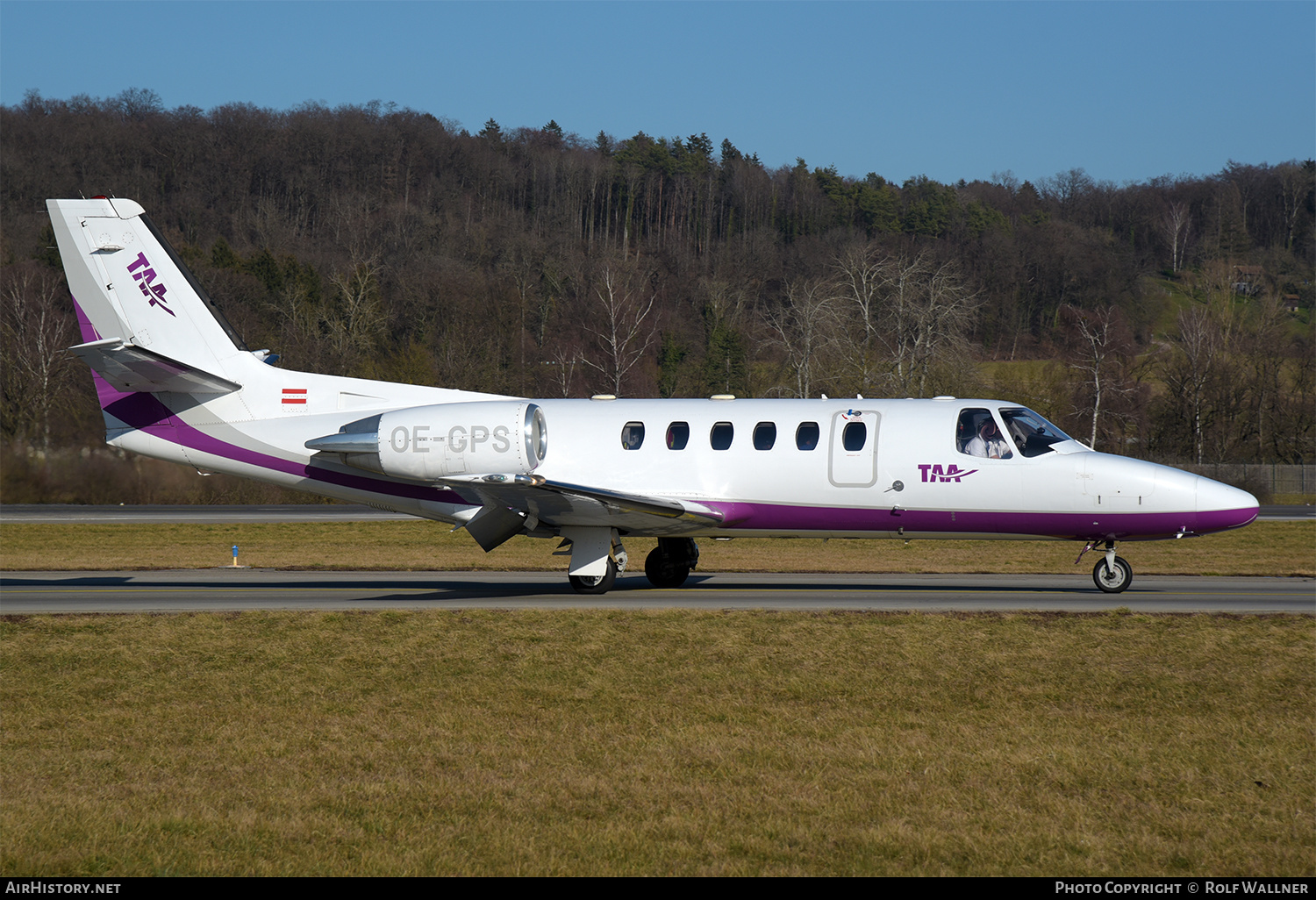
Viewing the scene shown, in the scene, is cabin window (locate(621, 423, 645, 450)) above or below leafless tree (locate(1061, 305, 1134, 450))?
below

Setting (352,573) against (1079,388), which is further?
(1079,388)

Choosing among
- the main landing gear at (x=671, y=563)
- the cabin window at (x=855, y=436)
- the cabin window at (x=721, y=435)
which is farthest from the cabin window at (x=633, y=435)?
the cabin window at (x=855, y=436)

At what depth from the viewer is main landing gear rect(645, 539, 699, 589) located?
21156mm

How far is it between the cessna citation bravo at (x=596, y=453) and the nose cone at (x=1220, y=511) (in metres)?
0.03

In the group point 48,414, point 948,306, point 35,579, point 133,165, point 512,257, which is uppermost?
point 133,165

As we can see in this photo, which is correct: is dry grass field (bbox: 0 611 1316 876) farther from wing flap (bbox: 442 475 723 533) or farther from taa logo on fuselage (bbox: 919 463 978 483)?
taa logo on fuselage (bbox: 919 463 978 483)

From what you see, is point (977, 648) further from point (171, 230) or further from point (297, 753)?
point (171, 230)

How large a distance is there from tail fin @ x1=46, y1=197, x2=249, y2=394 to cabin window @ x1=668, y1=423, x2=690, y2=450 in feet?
25.7

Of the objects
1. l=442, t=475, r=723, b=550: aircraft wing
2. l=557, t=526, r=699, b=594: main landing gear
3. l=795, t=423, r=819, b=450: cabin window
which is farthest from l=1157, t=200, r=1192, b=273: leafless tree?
l=557, t=526, r=699, b=594: main landing gear

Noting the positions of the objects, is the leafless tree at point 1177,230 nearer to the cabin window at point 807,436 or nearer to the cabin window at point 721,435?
the cabin window at point 807,436

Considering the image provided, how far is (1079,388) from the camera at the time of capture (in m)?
65.5

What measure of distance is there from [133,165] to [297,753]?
96281 millimetres
